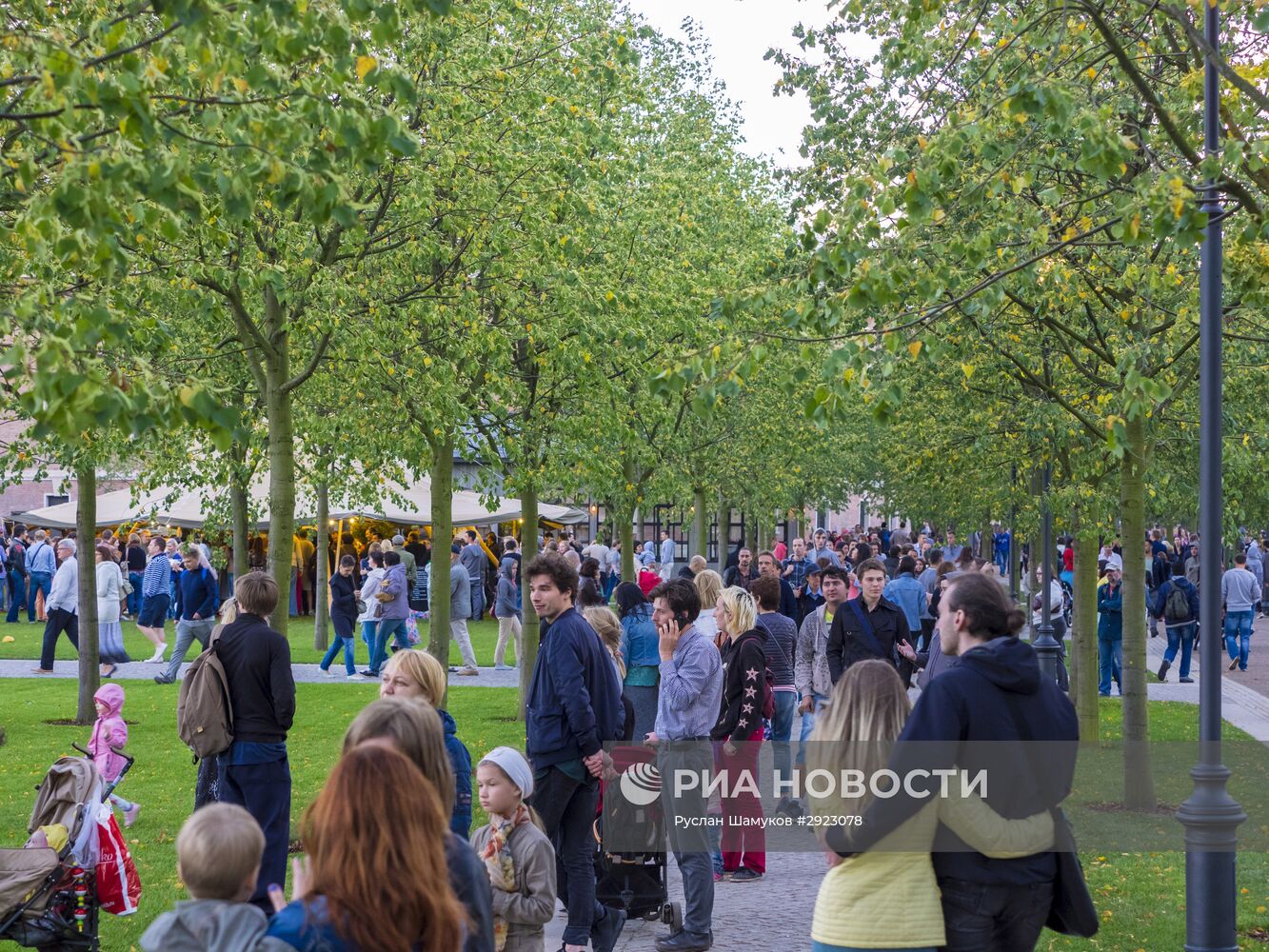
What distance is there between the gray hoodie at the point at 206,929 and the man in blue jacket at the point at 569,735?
12.9ft

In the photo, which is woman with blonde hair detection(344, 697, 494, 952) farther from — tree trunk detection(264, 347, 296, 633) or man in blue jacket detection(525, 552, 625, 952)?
tree trunk detection(264, 347, 296, 633)

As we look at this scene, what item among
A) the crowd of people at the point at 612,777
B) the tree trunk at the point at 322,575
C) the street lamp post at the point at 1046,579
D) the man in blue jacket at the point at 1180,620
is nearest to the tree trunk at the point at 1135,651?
the crowd of people at the point at 612,777

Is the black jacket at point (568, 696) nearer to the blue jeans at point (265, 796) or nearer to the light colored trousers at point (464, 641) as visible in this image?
the blue jeans at point (265, 796)

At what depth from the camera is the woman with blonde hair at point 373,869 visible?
322 centimetres

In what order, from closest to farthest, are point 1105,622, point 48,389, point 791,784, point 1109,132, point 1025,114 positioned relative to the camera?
point 48,389 → point 1109,132 → point 1025,114 → point 791,784 → point 1105,622

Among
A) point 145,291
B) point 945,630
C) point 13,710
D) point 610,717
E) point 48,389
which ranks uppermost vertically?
point 145,291

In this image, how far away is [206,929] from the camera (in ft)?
11.5

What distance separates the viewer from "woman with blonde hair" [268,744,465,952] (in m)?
3.22

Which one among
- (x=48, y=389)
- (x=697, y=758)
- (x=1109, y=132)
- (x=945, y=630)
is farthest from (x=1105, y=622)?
(x=48, y=389)

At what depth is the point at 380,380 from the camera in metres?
14.4

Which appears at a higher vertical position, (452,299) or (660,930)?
(452,299)

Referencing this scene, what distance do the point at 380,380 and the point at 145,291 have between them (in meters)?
3.76

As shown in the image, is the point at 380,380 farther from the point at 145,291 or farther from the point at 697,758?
the point at 697,758

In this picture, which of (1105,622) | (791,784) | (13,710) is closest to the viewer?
(791,784)
